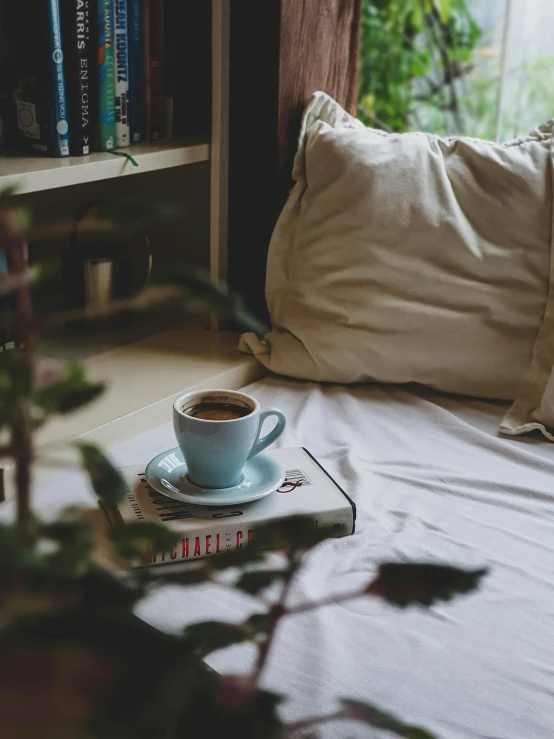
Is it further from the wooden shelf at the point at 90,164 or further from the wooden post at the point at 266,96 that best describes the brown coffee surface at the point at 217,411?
the wooden post at the point at 266,96

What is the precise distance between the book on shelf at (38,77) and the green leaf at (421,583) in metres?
1.04

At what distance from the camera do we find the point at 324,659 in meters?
0.70

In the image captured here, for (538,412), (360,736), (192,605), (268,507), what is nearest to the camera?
(360,736)

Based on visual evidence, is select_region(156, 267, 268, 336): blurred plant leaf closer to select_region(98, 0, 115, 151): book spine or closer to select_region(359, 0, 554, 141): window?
select_region(98, 0, 115, 151): book spine

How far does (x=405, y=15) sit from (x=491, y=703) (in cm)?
214

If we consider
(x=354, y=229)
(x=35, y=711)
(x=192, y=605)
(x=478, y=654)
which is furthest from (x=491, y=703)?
(x=354, y=229)

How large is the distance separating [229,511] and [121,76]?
0.74 m

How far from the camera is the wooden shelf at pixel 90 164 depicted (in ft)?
3.62

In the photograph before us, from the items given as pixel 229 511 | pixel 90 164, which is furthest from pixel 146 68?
pixel 229 511

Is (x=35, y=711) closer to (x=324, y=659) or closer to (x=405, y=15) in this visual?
(x=324, y=659)

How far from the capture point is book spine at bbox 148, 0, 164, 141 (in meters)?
1.31

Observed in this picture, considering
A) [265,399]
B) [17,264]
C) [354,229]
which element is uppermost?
[17,264]

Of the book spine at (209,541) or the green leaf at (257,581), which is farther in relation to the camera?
the book spine at (209,541)

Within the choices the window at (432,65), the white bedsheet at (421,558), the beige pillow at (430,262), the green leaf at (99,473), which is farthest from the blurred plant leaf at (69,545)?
the window at (432,65)
